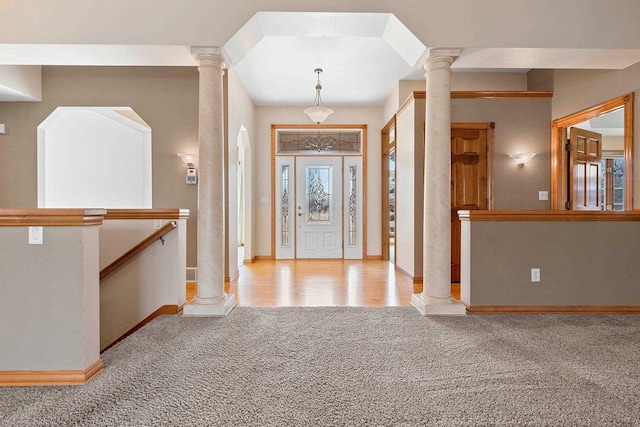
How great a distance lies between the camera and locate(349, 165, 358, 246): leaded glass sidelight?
762cm

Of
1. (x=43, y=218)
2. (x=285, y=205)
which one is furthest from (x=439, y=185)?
(x=285, y=205)

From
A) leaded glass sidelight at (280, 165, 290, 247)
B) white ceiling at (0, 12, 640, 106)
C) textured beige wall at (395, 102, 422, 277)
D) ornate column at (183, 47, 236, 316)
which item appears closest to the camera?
white ceiling at (0, 12, 640, 106)

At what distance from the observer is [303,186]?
763 centimetres

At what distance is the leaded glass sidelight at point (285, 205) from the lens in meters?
7.61

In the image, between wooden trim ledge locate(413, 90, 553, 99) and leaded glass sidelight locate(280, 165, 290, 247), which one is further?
leaded glass sidelight locate(280, 165, 290, 247)

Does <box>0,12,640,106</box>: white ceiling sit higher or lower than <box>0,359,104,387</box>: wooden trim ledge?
higher

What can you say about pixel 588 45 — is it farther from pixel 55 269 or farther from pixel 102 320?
pixel 102 320

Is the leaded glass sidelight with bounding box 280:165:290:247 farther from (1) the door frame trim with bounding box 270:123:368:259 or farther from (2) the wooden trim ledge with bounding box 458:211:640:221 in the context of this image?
(2) the wooden trim ledge with bounding box 458:211:640:221

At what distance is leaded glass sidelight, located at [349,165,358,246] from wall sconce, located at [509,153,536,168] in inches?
124

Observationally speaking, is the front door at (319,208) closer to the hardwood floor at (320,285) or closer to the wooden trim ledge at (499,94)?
the hardwood floor at (320,285)

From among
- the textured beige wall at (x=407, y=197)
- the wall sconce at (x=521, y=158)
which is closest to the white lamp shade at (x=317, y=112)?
the textured beige wall at (x=407, y=197)

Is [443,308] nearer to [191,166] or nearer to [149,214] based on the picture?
[149,214]

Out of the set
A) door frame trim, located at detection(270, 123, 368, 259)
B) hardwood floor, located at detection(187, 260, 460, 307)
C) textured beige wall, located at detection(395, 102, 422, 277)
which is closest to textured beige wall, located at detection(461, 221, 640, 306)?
hardwood floor, located at detection(187, 260, 460, 307)

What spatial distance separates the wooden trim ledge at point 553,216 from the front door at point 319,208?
13.8 ft
